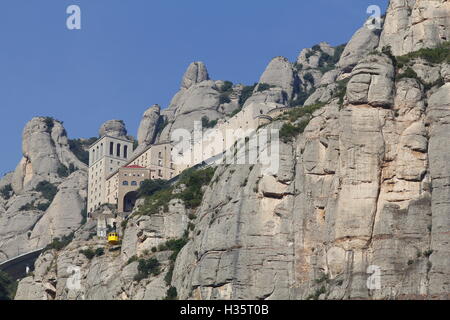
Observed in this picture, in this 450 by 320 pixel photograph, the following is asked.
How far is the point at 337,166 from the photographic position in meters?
93.8

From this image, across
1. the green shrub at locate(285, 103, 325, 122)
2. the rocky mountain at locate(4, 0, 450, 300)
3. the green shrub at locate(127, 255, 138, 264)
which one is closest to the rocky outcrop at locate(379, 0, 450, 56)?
the rocky mountain at locate(4, 0, 450, 300)

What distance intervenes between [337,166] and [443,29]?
2866 cm

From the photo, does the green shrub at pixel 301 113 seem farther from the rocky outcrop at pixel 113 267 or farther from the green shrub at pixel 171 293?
the green shrub at pixel 171 293

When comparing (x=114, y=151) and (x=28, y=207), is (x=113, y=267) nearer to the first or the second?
(x=114, y=151)

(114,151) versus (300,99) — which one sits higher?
(300,99)

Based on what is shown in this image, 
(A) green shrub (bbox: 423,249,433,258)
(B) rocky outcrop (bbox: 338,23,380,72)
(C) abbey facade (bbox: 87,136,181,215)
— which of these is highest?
(B) rocky outcrop (bbox: 338,23,380,72)

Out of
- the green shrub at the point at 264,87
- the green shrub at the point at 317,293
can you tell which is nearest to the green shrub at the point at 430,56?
the green shrub at the point at 317,293

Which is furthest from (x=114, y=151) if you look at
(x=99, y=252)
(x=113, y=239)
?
(x=99, y=252)

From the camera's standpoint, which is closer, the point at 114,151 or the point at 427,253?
the point at 427,253

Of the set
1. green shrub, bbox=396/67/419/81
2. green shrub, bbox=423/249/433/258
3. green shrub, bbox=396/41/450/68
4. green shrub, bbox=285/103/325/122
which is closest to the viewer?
green shrub, bbox=423/249/433/258

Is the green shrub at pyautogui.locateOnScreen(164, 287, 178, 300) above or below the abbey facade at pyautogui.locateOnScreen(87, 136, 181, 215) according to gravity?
below

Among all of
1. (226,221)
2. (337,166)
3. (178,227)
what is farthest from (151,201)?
(337,166)

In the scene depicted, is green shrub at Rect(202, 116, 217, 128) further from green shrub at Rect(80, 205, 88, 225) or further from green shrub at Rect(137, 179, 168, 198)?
green shrub at Rect(137, 179, 168, 198)

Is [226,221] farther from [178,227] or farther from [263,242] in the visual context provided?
[178,227]
